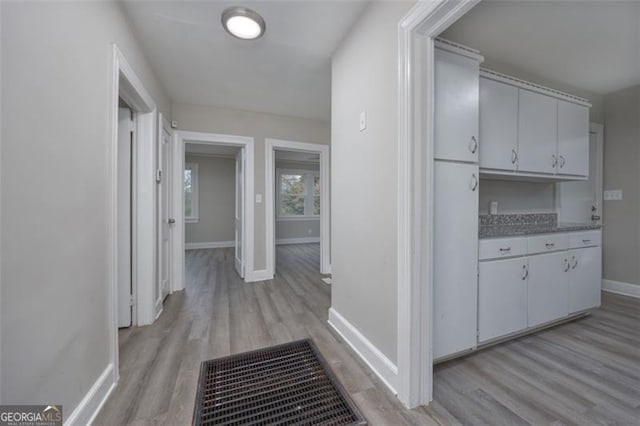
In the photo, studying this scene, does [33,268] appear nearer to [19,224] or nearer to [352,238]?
[19,224]

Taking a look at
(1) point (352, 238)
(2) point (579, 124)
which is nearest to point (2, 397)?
(1) point (352, 238)

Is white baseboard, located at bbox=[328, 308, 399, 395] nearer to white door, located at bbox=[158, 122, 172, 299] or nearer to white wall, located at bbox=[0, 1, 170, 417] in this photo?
white wall, located at bbox=[0, 1, 170, 417]

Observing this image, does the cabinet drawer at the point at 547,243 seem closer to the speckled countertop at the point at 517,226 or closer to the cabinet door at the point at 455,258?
the speckled countertop at the point at 517,226

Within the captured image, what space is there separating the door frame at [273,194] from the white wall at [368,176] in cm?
154

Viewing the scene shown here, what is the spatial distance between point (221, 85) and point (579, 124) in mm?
3658

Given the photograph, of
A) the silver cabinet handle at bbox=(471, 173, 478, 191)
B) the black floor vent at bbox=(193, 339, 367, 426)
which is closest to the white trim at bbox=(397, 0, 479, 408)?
the black floor vent at bbox=(193, 339, 367, 426)

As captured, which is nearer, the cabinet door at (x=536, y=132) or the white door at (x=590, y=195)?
the cabinet door at (x=536, y=132)

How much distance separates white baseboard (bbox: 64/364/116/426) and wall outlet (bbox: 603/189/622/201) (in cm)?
522

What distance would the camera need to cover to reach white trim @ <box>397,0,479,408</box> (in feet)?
3.97

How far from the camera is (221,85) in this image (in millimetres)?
2605

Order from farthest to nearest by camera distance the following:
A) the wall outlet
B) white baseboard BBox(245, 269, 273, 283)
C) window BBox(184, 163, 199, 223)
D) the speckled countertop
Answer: window BBox(184, 163, 199, 223) → white baseboard BBox(245, 269, 273, 283) → the wall outlet → the speckled countertop

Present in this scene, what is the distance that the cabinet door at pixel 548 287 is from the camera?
1.84m

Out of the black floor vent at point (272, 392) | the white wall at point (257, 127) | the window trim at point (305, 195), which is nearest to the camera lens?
the black floor vent at point (272, 392)

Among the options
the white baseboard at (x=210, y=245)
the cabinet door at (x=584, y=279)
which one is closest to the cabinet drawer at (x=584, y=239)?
the cabinet door at (x=584, y=279)
